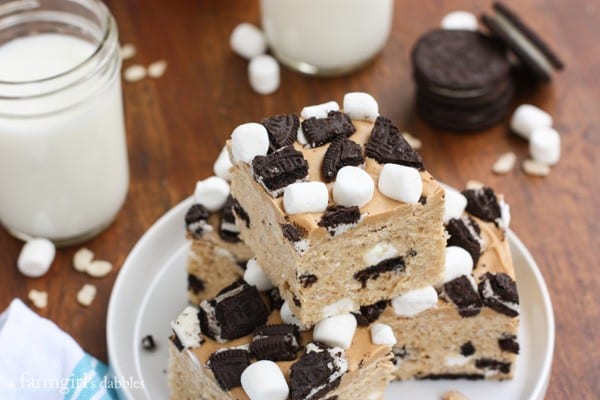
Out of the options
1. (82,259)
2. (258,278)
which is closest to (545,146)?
(258,278)

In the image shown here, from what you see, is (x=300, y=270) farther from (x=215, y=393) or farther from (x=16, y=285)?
(x=16, y=285)

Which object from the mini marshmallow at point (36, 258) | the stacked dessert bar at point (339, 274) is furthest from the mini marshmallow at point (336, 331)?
the mini marshmallow at point (36, 258)

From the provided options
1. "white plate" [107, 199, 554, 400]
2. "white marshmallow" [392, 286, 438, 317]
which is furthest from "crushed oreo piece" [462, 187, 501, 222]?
"white marshmallow" [392, 286, 438, 317]

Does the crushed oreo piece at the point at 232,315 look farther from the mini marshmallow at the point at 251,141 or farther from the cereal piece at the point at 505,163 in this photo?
the cereal piece at the point at 505,163

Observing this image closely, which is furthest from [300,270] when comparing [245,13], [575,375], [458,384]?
[245,13]

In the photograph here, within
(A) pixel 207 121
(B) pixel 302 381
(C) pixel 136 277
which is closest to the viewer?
(B) pixel 302 381

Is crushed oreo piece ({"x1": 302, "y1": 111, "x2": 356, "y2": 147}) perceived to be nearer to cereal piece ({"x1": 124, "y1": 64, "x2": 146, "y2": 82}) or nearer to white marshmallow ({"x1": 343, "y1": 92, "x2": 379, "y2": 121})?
white marshmallow ({"x1": 343, "y1": 92, "x2": 379, "y2": 121})
